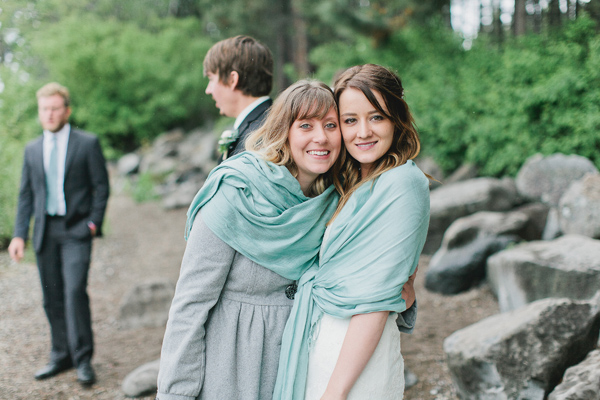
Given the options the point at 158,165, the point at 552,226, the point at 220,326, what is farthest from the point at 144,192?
the point at 220,326

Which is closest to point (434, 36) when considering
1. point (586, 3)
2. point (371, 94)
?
point (586, 3)

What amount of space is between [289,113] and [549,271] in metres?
3.24

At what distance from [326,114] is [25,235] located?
131 inches

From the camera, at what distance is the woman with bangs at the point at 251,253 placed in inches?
66.9

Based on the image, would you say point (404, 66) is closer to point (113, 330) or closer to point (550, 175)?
point (550, 175)

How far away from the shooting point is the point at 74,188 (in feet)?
13.2

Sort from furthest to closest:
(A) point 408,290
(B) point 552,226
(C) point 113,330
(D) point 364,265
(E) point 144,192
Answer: (E) point 144,192, (B) point 552,226, (C) point 113,330, (A) point 408,290, (D) point 364,265

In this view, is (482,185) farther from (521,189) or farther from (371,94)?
(371,94)

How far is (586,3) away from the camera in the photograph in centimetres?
732

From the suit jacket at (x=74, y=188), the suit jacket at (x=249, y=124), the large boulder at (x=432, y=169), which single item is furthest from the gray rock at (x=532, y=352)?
the large boulder at (x=432, y=169)

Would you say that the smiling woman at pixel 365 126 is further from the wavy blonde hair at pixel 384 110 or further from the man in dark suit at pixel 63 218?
the man in dark suit at pixel 63 218

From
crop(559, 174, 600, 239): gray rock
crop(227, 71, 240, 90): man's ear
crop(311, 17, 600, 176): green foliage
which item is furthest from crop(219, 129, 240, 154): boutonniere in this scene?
crop(311, 17, 600, 176): green foliage

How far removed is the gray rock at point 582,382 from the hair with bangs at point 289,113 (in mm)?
1898

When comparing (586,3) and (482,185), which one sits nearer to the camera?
(482,185)
